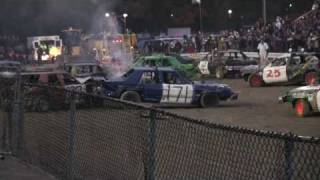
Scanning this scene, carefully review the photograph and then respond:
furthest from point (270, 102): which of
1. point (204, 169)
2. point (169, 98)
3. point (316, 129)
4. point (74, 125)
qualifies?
point (204, 169)

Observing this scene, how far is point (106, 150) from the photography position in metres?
6.28

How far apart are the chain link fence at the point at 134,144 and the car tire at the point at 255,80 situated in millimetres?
19760

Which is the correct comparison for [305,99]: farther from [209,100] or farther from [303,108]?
[209,100]

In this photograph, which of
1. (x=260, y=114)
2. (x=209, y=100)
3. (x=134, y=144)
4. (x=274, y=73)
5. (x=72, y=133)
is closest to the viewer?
(x=134, y=144)

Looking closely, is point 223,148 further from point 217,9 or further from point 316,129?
point 217,9

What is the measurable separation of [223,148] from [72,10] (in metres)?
58.0

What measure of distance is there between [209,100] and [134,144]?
1545cm

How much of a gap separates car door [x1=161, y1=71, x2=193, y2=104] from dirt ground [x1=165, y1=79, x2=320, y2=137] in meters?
0.33

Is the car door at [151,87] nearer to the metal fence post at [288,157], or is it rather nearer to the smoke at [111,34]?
the smoke at [111,34]

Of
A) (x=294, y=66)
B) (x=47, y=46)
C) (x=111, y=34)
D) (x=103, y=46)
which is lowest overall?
(x=294, y=66)

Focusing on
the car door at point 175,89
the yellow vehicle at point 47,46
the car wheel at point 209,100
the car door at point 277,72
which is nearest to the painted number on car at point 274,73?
the car door at point 277,72

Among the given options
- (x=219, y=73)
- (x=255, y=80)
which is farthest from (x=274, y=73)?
(x=219, y=73)

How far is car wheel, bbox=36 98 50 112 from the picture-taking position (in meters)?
8.23

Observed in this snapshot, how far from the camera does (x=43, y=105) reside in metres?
8.28
